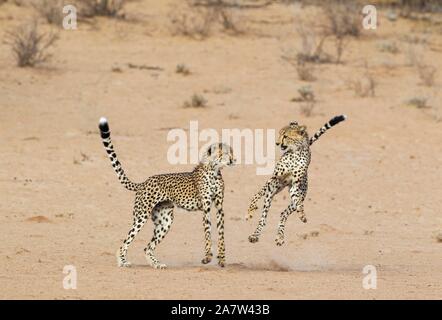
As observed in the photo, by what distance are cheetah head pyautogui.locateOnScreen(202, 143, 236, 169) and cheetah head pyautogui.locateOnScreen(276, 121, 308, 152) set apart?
531mm

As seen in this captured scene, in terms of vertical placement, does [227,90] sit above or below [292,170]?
above

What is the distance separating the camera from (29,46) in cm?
2269

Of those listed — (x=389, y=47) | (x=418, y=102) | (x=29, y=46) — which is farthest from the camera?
(x=389, y=47)

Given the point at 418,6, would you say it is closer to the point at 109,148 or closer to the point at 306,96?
the point at 306,96

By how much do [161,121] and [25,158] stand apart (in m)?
3.23

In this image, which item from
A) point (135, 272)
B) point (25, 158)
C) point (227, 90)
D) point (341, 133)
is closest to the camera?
point (135, 272)

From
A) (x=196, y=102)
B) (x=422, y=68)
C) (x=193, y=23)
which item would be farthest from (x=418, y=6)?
(x=196, y=102)

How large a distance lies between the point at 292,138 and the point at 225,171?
6.02 meters

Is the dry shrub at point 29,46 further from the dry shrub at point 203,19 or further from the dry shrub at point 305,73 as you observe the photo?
the dry shrub at point 305,73

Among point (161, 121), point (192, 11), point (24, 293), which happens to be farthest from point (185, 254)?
point (192, 11)

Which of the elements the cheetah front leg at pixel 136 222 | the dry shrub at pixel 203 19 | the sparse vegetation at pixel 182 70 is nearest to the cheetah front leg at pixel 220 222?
the cheetah front leg at pixel 136 222

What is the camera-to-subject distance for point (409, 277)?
12172 mm

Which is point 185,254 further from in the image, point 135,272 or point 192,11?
point 192,11

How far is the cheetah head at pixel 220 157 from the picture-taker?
1178 cm
